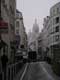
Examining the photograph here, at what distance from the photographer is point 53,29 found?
322ft

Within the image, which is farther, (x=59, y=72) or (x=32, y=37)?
(x=32, y=37)

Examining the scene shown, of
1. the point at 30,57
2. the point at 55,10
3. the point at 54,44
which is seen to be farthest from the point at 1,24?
the point at 55,10

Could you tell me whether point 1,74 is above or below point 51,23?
below

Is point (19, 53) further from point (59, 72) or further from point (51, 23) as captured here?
point (59, 72)

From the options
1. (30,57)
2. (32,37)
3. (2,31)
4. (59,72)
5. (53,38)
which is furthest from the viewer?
(32,37)

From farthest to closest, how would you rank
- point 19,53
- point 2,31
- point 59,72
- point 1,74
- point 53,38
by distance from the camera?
point 53,38, point 19,53, point 59,72, point 2,31, point 1,74

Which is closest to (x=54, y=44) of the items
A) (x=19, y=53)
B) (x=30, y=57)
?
(x=30, y=57)

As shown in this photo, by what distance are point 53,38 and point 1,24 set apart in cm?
8193

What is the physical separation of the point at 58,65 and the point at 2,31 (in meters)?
16.5

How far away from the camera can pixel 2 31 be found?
16.0m

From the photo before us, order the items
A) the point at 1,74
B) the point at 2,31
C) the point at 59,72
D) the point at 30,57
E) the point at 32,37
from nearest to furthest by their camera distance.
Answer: the point at 1,74 < the point at 2,31 < the point at 59,72 < the point at 30,57 < the point at 32,37

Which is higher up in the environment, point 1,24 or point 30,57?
point 1,24

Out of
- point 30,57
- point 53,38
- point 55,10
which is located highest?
point 55,10

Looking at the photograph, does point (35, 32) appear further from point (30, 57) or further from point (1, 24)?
point (1, 24)
